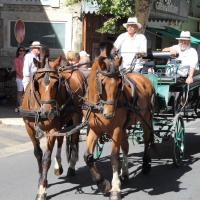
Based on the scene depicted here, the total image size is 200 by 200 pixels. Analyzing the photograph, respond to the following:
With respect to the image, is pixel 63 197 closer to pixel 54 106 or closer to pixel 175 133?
pixel 54 106

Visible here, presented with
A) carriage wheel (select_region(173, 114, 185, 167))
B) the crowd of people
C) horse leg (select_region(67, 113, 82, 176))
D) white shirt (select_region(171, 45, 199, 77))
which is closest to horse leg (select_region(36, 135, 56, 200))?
horse leg (select_region(67, 113, 82, 176))

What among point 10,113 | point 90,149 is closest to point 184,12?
point 10,113

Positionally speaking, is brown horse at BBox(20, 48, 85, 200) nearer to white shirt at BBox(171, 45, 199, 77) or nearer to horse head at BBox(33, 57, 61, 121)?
horse head at BBox(33, 57, 61, 121)

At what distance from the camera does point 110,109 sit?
6.26m

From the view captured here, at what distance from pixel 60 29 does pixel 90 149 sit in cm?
1123

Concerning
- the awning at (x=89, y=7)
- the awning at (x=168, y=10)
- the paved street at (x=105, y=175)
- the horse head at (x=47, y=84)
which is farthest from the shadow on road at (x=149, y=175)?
the awning at (x=168, y=10)

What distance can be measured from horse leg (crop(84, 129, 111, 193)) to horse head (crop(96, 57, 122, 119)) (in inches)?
28.6

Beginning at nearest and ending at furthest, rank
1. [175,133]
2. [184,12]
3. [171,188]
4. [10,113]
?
1. [171,188]
2. [175,133]
3. [10,113]
4. [184,12]

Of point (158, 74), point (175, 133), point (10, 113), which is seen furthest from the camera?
point (10, 113)

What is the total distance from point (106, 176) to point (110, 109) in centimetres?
221

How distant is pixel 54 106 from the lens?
6617mm

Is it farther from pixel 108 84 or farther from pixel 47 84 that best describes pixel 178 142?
pixel 47 84

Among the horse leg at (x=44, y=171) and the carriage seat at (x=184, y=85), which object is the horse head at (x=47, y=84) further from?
the carriage seat at (x=184, y=85)

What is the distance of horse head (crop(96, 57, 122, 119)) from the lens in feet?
20.6
